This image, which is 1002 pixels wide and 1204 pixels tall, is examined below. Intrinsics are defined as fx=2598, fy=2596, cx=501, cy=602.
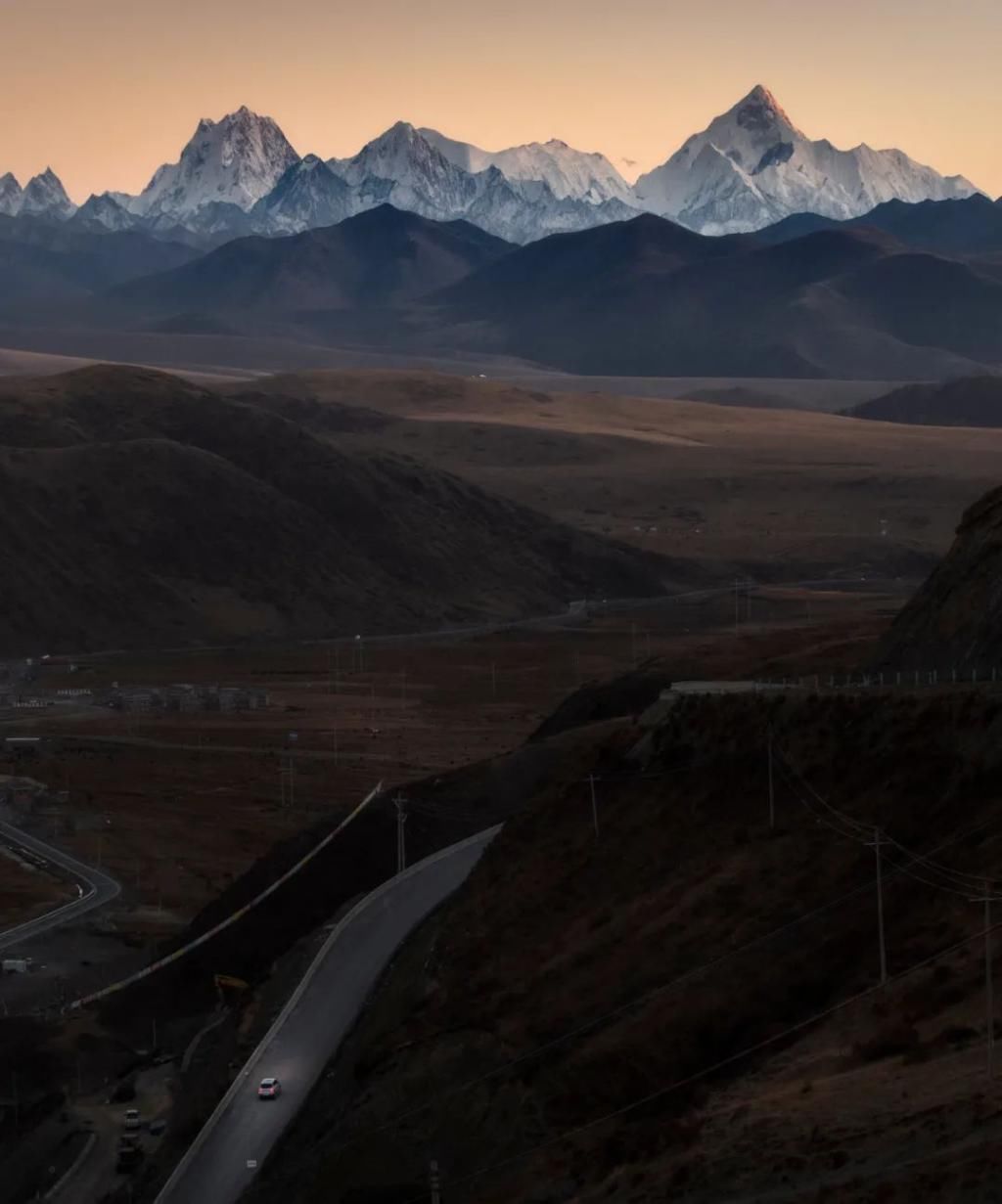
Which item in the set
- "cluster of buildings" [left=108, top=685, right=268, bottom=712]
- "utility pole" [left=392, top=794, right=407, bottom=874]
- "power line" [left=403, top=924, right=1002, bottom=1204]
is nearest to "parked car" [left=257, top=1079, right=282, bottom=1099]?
"power line" [left=403, top=924, right=1002, bottom=1204]

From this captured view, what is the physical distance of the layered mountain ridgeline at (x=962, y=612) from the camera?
46219 mm

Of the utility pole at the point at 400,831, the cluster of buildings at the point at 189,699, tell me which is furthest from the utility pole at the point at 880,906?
the cluster of buildings at the point at 189,699

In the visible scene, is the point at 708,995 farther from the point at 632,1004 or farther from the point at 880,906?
the point at 880,906

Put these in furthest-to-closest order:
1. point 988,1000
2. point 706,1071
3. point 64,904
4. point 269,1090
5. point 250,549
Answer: point 250,549, point 64,904, point 269,1090, point 706,1071, point 988,1000

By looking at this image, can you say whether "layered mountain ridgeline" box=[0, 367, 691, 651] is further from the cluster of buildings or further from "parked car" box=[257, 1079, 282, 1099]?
"parked car" box=[257, 1079, 282, 1099]

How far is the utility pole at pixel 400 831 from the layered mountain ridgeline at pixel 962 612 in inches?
475

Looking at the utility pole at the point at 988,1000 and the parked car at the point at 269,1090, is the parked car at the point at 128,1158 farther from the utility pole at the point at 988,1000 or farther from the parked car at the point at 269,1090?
the utility pole at the point at 988,1000

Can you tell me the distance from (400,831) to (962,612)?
15.3 metres

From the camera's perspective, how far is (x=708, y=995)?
34.8m

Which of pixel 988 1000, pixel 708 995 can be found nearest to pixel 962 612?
pixel 708 995

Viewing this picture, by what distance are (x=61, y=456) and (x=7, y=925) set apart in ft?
367

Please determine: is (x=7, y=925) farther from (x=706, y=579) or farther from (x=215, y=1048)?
(x=706, y=579)

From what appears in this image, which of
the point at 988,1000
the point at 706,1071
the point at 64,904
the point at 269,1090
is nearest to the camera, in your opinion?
the point at 988,1000

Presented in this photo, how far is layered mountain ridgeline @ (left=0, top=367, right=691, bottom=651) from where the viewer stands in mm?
156625
